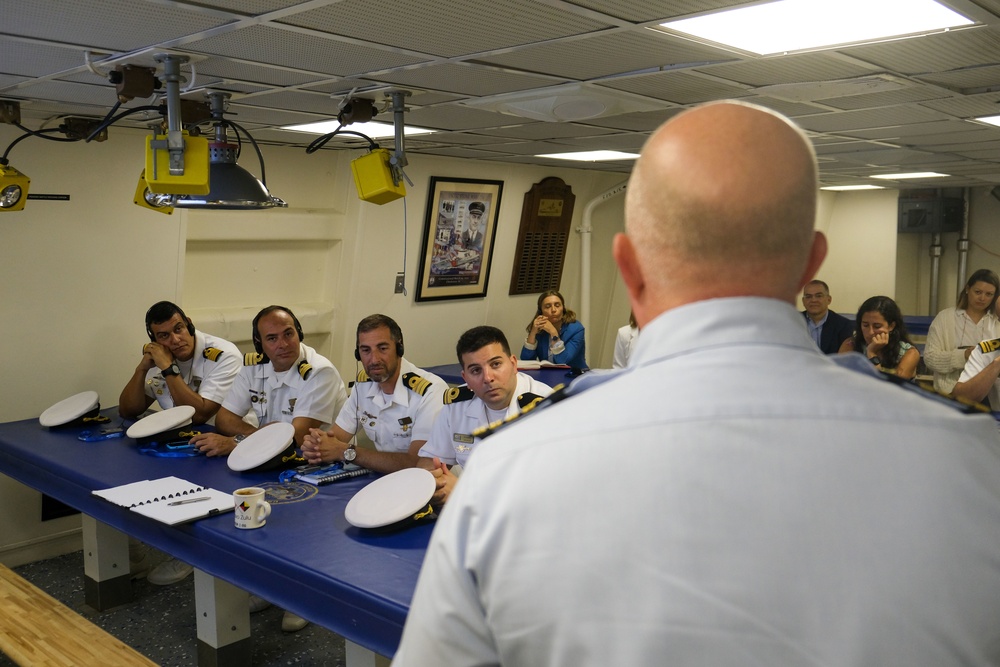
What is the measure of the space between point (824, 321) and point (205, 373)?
151 inches

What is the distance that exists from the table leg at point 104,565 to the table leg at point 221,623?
90 cm

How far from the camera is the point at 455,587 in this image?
32.0 inches

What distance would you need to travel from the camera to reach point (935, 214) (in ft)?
29.6

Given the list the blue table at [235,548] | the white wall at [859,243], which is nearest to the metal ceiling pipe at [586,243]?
the white wall at [859,243]

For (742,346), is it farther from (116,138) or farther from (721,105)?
(116,138)

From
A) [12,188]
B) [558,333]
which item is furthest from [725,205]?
[558,333]

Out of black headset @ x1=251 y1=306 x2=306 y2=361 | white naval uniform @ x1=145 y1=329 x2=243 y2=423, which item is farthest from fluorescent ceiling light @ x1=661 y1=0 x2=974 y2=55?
white naval uniform @ x1=145 y1=329 x2=243 y2=423

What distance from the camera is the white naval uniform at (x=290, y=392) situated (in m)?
4.30

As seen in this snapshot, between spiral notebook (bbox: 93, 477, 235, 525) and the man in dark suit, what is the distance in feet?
12.9

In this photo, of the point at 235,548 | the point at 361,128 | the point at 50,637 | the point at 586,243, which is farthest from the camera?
the point at 586,243

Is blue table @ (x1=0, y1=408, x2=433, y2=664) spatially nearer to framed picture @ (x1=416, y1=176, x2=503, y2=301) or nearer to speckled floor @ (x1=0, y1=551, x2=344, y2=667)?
speckled floor @ (x1=0, y1=551, x2=344, y2=667)

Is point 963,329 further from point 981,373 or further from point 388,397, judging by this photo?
point 388,397

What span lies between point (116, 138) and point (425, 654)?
4.57 metres

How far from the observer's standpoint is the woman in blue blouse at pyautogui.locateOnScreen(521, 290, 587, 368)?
6270mm
